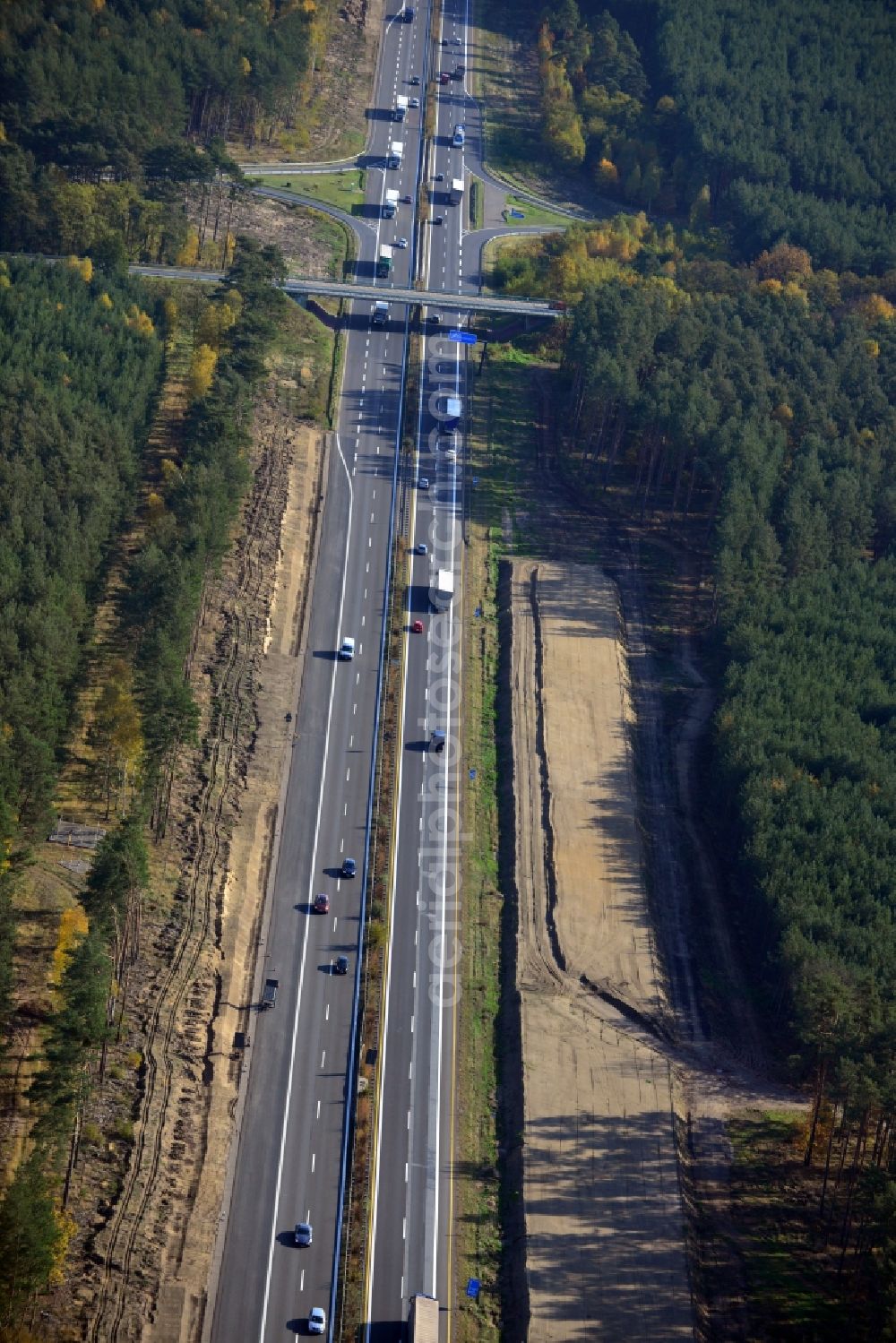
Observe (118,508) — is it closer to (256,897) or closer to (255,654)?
(255,654)

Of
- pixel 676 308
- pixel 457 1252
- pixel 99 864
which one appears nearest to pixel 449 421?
pixel 676 308

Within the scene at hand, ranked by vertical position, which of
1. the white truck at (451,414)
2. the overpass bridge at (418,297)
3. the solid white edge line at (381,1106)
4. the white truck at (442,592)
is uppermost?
the overpass bridge at (418,297)

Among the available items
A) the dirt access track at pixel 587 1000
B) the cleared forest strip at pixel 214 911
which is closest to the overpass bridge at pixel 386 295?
the cleared forest strip at pixel 214 911

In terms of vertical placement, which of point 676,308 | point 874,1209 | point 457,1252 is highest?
point 676,308

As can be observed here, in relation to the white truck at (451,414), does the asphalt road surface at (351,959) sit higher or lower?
lower

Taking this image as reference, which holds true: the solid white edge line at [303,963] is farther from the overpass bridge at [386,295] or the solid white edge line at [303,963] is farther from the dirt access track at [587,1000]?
the overpass bridge at [386,295]
